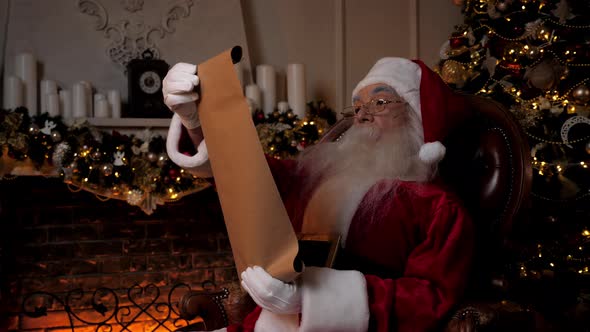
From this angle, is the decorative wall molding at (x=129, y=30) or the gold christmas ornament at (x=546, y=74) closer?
the gold christmas ornament at (x=546, y=74)

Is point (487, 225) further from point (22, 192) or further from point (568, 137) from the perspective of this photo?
point (22, 192)

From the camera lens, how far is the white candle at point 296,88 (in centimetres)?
330

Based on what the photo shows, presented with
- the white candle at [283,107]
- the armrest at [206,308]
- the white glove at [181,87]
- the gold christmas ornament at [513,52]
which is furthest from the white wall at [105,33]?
the white glove at [181,87]

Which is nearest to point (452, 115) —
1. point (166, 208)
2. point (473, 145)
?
point (473, 145)

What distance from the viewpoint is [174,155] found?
1.57m

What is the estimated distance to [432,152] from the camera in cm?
156

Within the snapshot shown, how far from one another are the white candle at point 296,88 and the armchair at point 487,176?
1.61 metres

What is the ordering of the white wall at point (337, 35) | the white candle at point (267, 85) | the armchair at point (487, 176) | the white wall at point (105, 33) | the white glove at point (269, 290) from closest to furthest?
the white glove at point (269, 290) < the armchair at point (487, 176) < the white wall at point (105, 33) < the white candle at point (267, 85) < the white wall at point (337, 35)

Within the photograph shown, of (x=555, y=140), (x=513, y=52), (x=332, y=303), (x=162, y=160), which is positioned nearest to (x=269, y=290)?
(x=332, y=303)

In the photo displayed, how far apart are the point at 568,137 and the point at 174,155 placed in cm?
198

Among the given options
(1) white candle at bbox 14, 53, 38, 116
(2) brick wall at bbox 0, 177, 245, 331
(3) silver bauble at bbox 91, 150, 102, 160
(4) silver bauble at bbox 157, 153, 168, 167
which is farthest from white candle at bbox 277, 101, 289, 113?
(1) white candle at bbox 14, 53, 38, 116

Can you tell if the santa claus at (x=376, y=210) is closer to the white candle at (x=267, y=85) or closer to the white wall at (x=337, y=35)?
the white candle at (x=267, y=85)

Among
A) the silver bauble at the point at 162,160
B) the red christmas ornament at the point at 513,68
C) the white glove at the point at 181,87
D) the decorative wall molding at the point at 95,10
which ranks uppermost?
the decorative wall molding at the point at 95,10

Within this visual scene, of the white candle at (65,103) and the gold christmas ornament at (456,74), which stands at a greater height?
the gold christmas ornament at (456,74)
